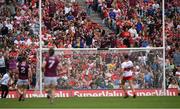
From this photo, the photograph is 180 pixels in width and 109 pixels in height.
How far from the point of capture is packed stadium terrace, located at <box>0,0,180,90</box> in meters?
40.5

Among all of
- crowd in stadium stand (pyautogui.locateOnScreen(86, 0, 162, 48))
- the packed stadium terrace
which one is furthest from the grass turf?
crowd in stadium stand (pyautogui.locateOnScreen(86, 0, 162, 48))

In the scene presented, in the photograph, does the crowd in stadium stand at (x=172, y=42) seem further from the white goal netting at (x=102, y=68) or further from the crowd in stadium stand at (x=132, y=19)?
the white goal netting at (x=102, y=68)

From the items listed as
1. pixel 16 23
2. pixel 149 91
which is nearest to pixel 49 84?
pixel 149 91

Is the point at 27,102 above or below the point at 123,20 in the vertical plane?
below

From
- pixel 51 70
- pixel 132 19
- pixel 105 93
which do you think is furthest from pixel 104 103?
pixel 132 19

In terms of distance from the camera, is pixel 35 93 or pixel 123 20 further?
pixel 123 20

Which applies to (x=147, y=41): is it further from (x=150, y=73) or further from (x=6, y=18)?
(x=6, y=18)

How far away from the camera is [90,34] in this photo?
146ft

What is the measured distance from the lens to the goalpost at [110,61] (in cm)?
4050

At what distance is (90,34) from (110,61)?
13.0 feet

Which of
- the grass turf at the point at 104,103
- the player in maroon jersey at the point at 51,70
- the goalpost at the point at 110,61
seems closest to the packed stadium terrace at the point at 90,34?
the goalpost at the point at 110,61

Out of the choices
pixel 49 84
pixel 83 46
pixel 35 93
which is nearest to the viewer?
pixel 49 84

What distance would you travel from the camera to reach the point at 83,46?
43438 millimetres

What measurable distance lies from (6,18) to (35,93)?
6.72 metres
